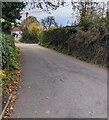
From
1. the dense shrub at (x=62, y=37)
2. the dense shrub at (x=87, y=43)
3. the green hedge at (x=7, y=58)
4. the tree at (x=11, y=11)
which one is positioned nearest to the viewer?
the green hedge at (x=7, y=58)

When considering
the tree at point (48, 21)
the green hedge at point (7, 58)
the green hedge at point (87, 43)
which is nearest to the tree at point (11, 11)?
the green hedge at point (87, 43)

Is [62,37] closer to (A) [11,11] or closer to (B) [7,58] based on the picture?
(A) [11,11]

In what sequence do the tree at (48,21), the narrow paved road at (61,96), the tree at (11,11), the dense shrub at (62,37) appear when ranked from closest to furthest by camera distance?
the narrow paved road at (61,96) < the tree at (11,11) < the dense shrub at (62,37) < the tree at (48,21)

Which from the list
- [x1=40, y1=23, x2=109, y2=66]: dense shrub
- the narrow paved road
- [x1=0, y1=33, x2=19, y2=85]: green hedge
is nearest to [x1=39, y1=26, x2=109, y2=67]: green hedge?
[x1=40, y1=23, x2=109, y2=66]: dense shrub

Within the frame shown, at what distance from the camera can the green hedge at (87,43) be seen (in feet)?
64.2

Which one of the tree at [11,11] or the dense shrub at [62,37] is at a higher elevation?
the tree at [11,11]

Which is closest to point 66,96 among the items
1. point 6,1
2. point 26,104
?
point 26,104

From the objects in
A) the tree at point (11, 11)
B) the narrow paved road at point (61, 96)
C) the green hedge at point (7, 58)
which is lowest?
the narrow paved road at point (61, 96)

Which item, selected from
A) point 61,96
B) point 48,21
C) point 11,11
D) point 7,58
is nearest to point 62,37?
point 11,11

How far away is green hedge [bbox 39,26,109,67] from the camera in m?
19.6

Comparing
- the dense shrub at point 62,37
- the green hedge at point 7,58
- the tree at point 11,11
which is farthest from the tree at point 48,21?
the green hedge at point 7,58

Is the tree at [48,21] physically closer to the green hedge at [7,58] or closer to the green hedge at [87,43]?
the green hedge at [87,43]

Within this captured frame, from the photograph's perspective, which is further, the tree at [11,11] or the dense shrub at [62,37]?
the dense shrub at [62,37]

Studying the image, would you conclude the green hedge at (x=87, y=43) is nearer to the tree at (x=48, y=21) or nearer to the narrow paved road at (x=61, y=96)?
the narrow paved road at (x=61, y=96)
